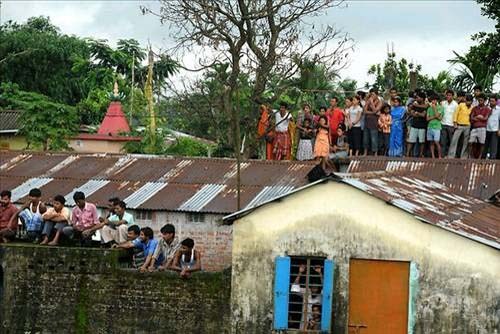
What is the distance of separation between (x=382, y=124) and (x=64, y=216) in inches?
290

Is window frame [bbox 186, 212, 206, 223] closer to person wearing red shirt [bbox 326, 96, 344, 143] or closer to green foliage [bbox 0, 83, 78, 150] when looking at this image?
person wearing red shirt [bbox 326, 96, 344, 143]

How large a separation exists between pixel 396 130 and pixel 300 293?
23.6 feet

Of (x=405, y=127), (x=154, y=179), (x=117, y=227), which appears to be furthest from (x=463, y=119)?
(x=117, y=227)

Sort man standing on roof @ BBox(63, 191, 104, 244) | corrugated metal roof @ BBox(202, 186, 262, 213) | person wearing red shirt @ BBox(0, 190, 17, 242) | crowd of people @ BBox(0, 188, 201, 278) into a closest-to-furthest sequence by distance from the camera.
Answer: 1. crowd of people @ BBox(0, 188, 201, 278)
2. man standing on roof @ BBox(63, 191, 104, 244)
3. person wearing red shirt @ BBox(0, 190, 17, 242)
4. corrugated metal roof @ BBox(202, 186, 262, 213)

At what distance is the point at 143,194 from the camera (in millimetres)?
21453

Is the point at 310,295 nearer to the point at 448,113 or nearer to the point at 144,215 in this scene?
the point at 144,215

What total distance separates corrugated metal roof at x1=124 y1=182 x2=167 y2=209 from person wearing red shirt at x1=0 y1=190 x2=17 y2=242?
2.98 metres

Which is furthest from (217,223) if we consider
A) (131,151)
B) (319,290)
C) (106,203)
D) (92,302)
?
(131,151)

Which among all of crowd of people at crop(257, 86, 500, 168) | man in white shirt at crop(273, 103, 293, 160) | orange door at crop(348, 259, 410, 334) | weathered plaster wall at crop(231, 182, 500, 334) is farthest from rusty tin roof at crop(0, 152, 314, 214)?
orange door at crop(348, 259, 410, 334)

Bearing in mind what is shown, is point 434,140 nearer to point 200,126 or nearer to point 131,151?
point 131,151

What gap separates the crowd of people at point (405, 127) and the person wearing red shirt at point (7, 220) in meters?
6.66

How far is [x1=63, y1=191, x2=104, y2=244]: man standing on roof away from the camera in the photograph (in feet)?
57.8

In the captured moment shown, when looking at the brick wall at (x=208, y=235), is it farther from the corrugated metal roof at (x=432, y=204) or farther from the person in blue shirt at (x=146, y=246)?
the corrugated metal roof at (x=432, y=204)

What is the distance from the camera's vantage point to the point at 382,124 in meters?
21.7
